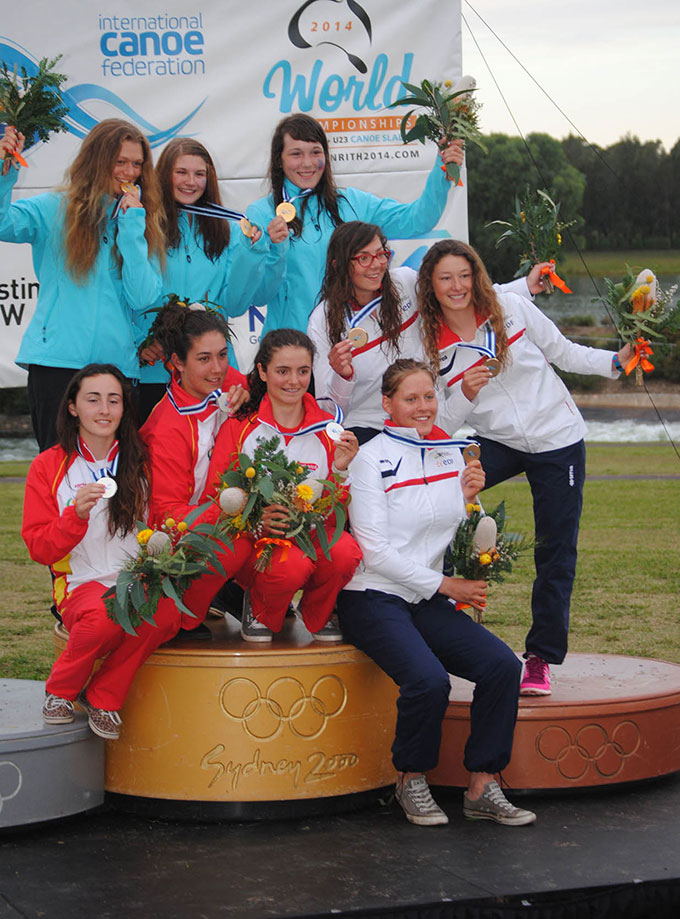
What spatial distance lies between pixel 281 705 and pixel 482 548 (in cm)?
76

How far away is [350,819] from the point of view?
11.4ft

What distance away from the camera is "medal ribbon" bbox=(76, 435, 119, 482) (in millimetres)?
3543

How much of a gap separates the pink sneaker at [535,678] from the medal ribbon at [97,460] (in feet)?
4.95

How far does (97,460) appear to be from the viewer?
356cm

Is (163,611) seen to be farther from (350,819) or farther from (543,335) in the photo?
(543,335)

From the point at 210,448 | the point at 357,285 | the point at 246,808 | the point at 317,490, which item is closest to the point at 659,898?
Answer: the point at 246,808

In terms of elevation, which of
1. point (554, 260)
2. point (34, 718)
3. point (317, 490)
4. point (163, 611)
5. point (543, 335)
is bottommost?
point (34, 718)

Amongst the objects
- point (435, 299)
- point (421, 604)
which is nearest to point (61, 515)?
point (421, 604)

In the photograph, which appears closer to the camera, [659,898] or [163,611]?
[659,898]

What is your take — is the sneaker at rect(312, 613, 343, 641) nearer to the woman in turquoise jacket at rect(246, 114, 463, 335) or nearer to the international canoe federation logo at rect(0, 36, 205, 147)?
the woman in turquoise jacket at rect(246, 114, 463, 335)

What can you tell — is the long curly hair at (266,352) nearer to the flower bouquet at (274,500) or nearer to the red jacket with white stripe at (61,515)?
the flower bouquet at (274,500)

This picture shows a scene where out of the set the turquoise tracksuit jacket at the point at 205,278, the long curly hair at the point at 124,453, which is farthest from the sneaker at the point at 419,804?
the turquoise tracksuit jacket at the point at 205,278

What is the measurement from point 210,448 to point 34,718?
38.5 inches

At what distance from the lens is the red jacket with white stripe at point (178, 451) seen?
359 cm
